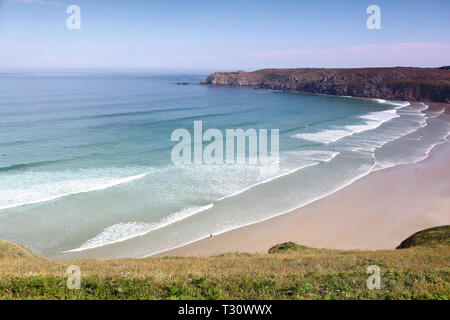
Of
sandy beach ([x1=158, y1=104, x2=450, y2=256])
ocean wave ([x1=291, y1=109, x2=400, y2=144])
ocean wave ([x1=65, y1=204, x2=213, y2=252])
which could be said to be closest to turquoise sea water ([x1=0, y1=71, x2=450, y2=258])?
ocean wave ([x1=65, y1=204, x2=213, y2=252])

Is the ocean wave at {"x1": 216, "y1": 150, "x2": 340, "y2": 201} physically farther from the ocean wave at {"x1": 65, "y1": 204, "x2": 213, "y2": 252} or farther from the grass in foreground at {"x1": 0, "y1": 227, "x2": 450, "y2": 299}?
the grass in foreground at {"x1": 0, "y1": 227, "x2": 450, "y2": 299}

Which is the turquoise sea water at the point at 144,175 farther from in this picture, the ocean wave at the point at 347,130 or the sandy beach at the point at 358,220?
the sandy beach at the point at 358,220

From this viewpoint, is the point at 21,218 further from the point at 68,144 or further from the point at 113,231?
the point at 68,144

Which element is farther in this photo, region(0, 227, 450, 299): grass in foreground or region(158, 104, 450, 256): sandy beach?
region(158, 104, 450, 256): sandy beach

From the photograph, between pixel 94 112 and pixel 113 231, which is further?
pixel 94 112

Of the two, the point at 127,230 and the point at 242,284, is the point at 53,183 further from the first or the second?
the point at 242,284

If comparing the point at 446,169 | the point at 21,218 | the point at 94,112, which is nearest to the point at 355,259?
the point at 21,218

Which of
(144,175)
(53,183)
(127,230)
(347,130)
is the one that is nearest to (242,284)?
(127,230)
